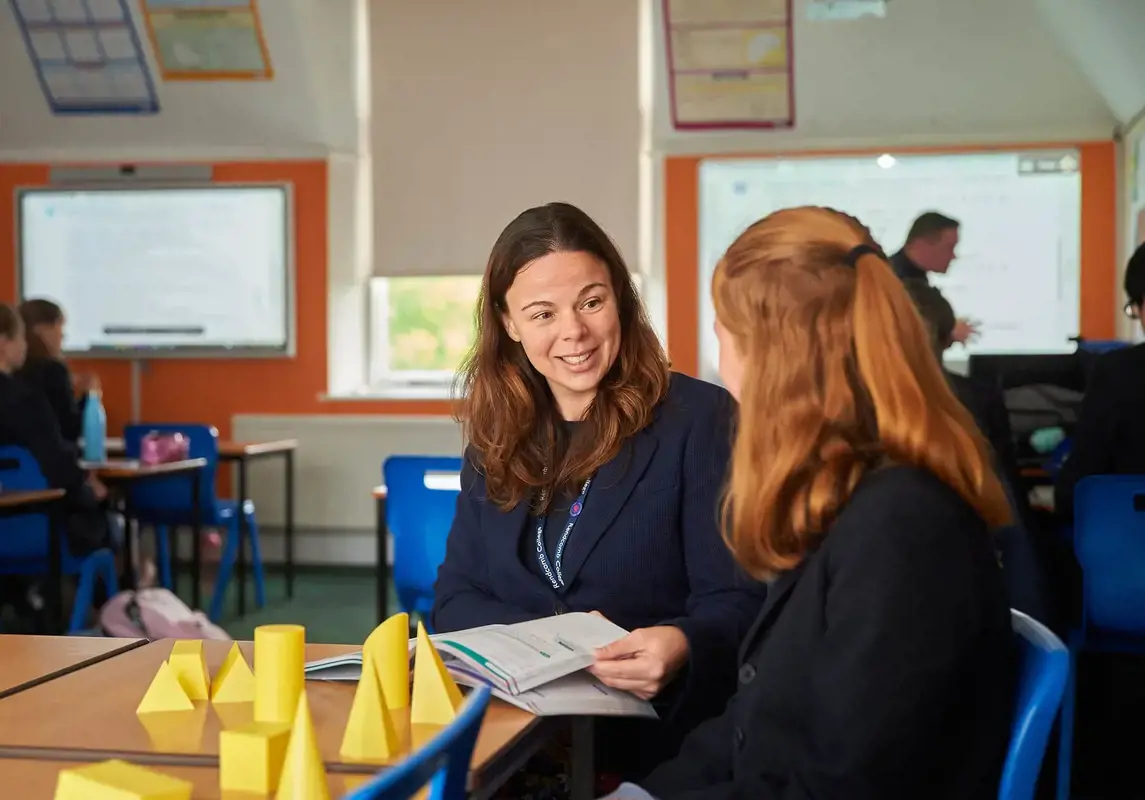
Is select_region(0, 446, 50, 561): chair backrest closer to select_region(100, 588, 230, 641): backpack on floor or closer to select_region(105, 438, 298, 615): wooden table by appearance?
select_region(100, 588, 230, 641): backpack on floor

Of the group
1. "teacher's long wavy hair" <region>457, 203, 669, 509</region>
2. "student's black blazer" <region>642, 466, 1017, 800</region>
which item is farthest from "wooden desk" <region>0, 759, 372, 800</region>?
"teacher's long wavy hair" <region>457, 203, 669, 509</region>

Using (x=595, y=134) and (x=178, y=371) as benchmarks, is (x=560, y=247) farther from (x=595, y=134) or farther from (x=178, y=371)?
(x=178, y=371)

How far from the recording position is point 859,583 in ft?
3.53

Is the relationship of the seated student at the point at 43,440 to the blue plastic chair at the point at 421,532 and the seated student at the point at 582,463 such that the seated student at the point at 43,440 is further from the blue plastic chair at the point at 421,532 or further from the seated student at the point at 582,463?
the seated student at the point at 582,463

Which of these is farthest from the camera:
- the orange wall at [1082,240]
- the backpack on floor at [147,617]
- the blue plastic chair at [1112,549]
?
the orange wall at [1082,240]

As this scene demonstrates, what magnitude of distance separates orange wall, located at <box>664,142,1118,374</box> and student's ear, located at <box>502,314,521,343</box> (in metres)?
3.95

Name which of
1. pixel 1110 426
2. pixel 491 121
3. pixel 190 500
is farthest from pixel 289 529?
pixel 1110 426

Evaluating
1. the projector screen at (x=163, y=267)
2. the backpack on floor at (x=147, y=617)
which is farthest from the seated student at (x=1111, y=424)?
the projector screen at (x=163, y=267)

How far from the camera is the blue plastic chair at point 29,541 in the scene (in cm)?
402

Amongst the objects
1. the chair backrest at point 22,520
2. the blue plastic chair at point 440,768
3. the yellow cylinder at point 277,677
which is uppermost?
the blue plastic chair at point 440,768

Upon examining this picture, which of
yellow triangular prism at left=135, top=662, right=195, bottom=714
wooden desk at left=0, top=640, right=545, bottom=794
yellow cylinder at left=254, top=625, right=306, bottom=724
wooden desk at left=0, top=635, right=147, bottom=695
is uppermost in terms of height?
yellow cylinder at left=254, top=625, right=306, bottom=724

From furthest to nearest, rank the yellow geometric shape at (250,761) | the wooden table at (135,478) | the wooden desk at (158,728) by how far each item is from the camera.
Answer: the wooden table at (135,478) < the wooden desk at (158,728) < the yellow geometric shape at (250,761)

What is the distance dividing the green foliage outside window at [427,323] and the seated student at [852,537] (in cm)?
516

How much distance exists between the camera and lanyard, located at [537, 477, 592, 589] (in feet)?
6.06
